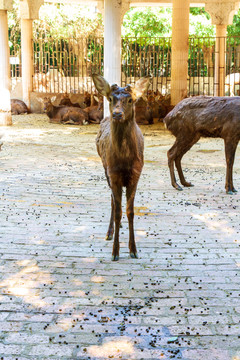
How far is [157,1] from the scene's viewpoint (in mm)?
24266

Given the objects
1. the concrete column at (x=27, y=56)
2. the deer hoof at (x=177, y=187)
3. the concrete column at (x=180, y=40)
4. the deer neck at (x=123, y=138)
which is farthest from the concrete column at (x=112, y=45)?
the deer neck at (x=123, y=138)

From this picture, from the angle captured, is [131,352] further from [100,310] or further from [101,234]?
[101,234]

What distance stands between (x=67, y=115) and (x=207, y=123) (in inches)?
446

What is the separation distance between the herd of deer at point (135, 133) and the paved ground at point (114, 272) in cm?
42

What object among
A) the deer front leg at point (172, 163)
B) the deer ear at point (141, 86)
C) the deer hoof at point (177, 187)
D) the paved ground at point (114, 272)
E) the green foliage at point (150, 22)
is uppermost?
the green foliage at point (150, 22)

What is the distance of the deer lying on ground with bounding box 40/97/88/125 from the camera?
61.7 feet

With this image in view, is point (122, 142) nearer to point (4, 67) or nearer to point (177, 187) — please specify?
point (177, 187)

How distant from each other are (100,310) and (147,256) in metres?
1.46

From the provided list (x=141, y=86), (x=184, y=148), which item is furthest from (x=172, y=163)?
(x=141, y=86)

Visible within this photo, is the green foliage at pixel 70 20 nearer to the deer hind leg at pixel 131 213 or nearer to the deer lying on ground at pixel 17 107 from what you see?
the deer lying on ground at pixel 17 107

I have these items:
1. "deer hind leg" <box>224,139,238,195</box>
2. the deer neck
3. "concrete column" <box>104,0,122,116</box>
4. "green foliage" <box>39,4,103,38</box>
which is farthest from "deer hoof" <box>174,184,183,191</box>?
"green foliage" <box>39,4,103,38</box>

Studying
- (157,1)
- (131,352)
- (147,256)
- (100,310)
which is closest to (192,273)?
(147,256)

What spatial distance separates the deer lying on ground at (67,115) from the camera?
61.7 feet

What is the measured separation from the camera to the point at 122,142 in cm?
510
